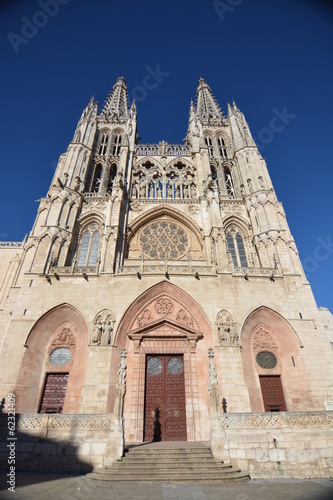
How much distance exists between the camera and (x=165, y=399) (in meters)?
11.5

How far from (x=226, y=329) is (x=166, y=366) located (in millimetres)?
3449

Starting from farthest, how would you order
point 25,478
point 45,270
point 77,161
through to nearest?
point 77,161 → point 45,270 → point 25,478

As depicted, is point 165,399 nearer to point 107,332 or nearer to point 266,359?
point 107,332

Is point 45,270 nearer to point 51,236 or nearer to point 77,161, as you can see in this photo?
point 51,236

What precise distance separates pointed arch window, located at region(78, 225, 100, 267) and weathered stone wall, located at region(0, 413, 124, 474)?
9769mm

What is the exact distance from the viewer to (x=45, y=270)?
46.2 feet

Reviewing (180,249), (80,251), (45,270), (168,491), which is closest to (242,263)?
(180,249)

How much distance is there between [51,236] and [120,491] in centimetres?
1330

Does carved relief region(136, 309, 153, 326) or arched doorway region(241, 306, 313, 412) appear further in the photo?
carved relief region(136, 309, 153, 326)

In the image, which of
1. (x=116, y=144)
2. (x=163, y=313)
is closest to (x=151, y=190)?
(x=116, y=144)

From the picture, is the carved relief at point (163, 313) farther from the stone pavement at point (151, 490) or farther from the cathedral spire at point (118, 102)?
the cathedral spire at point (118, 102)

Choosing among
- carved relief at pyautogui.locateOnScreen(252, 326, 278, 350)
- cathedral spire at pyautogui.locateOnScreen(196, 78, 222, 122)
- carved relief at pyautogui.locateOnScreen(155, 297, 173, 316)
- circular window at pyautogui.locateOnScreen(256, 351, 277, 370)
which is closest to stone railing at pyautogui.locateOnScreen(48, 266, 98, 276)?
carved relief at pyautogui.locateOnScreen(155, 297, 173, 316)

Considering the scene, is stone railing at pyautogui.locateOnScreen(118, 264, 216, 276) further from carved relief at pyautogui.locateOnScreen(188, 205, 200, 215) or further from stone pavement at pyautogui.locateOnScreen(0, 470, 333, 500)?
stone pavement at pyautogui.locateOnScreen(0, 470, 333, 500)

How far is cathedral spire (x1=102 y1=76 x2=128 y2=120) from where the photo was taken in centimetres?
3047
